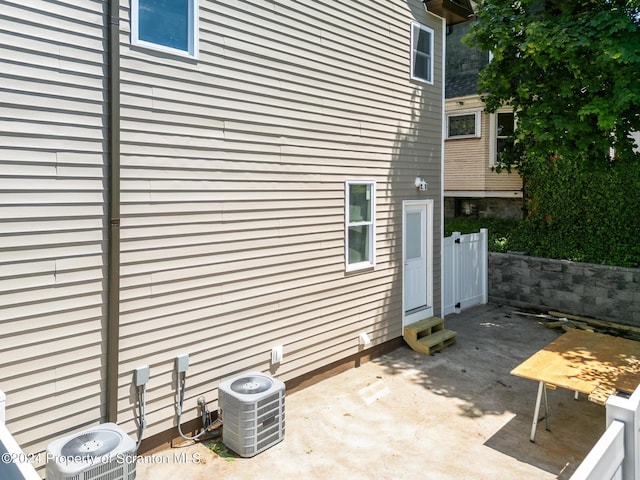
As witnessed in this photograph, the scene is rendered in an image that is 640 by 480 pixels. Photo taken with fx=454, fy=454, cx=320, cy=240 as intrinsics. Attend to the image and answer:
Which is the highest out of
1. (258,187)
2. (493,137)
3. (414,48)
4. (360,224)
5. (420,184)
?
(414,48)

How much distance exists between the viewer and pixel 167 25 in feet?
14.3

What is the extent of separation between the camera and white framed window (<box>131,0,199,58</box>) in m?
4.09

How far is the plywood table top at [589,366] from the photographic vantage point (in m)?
4.30

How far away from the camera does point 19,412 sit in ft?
11.4

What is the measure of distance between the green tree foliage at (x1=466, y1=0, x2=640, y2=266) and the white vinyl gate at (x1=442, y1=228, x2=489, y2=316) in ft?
4.74

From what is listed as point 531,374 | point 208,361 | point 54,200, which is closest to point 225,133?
point 54,200

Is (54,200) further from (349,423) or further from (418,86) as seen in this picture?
(418,86)

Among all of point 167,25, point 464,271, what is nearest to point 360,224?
point 167,25

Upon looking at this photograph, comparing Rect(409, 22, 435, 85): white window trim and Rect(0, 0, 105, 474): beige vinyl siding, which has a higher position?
Rect(409, 22, 435, 85): white window trim

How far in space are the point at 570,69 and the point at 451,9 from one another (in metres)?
2.30

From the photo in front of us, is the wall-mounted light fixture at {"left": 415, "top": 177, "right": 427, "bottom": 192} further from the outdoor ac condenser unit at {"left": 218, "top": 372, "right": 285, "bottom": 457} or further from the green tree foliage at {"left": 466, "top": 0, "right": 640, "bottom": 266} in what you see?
the outdoor ac condenser unit at {"left": 218, "top": 372, "right": 285, "bottom": 457}

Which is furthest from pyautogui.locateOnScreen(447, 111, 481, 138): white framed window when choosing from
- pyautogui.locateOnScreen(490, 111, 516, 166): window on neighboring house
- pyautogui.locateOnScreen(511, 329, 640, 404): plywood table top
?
pyautogui.locateOnScreen(511, 329, 640, 404): plywood table top

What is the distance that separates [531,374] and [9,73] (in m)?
5.26

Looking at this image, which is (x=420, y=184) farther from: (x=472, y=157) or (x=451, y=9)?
(x=472, y=157)
